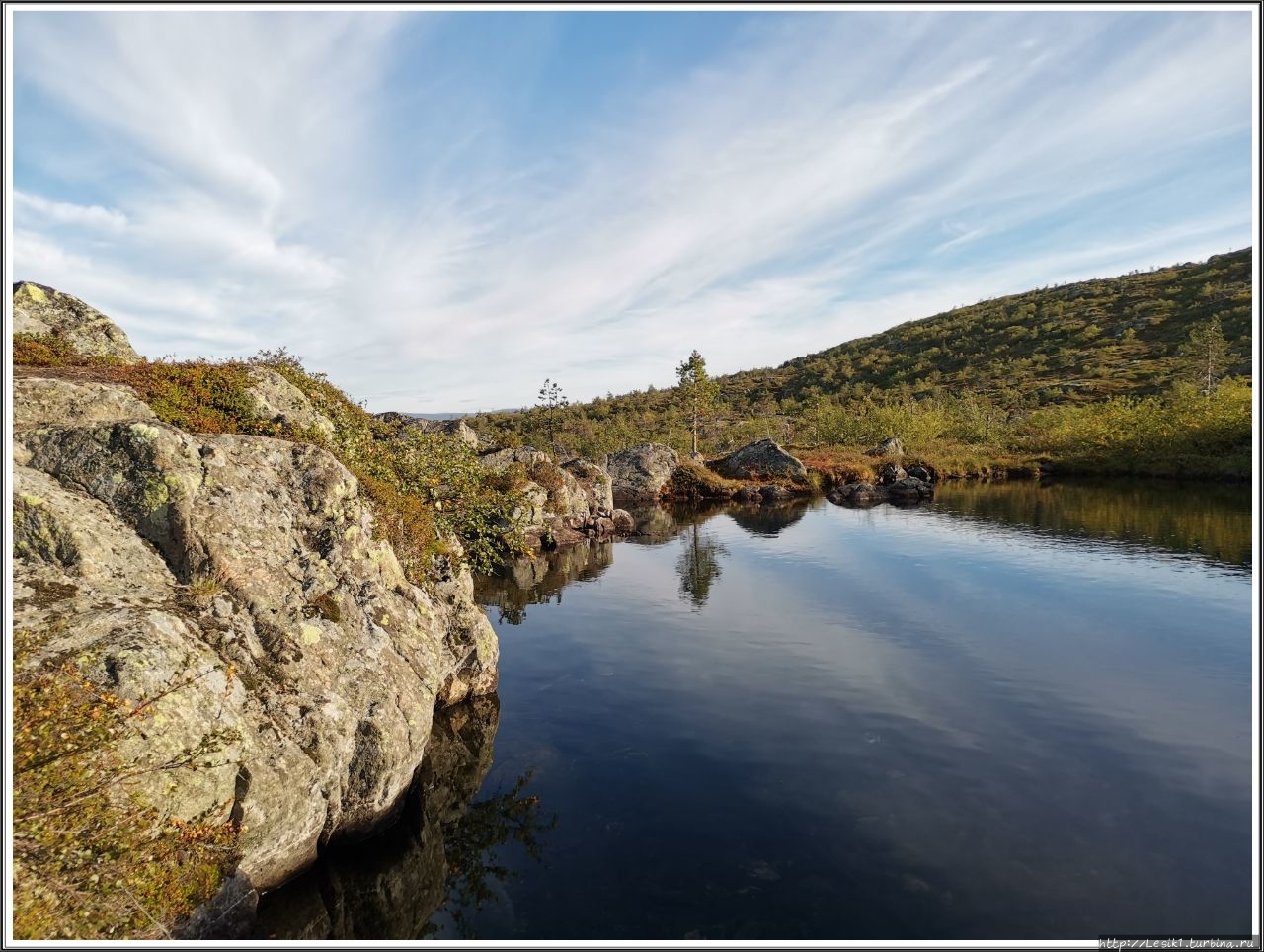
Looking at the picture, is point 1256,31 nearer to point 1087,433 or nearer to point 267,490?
point 267,490

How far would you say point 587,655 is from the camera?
80.9 feet

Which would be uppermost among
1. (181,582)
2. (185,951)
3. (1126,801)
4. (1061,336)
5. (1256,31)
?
(1061,336)

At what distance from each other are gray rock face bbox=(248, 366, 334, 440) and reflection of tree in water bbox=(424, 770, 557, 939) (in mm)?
12426

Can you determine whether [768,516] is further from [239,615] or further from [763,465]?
[239,615]

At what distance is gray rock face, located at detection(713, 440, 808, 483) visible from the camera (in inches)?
3236

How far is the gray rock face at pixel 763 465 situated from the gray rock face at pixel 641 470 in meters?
8.95

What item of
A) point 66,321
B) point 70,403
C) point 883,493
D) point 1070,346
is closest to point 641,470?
point 883,493

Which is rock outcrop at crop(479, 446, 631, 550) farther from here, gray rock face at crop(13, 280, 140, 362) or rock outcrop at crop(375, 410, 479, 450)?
gray rock face at crop(13, 280, 140, 362)

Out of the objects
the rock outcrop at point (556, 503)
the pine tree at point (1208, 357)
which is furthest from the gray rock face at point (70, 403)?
the pine tree at point (1208, 357)

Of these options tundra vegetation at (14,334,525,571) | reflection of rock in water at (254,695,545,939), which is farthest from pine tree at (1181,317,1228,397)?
reflection of rock in water at (254,695,545,939)

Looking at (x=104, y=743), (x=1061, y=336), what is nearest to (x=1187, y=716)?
(x=104, y=743)

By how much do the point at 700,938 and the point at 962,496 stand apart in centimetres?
6613

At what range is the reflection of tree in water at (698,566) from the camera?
110 feet

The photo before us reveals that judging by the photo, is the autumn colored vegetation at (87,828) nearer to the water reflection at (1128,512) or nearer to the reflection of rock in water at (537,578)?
the reflection of rock in water at (537,578)
